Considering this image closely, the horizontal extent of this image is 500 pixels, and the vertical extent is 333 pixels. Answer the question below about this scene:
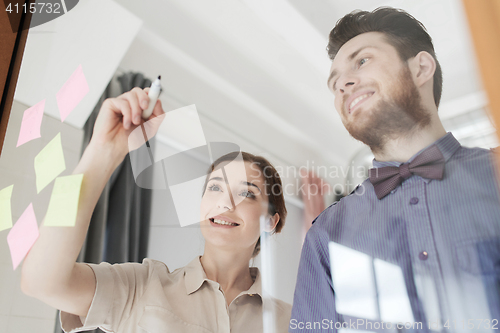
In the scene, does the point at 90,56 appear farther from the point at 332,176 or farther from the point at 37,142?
the point at 332,176

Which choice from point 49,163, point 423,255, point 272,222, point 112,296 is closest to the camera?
point 423,255

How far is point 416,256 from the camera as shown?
0.60 m

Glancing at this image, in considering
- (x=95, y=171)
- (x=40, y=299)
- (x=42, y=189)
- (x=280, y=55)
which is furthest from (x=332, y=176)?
(x=42, y=189)

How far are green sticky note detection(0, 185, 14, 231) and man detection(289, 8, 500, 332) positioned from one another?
3.11ft

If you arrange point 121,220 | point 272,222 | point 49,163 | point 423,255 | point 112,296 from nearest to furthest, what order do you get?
1. point 423,255
2. point 272,222
3. point 112,296
4. point 121,220
5. point 49,163

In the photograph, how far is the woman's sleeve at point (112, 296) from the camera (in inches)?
36.4

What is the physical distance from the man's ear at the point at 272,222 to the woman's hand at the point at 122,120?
45 centimetres

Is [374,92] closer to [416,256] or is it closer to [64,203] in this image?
[416,256]

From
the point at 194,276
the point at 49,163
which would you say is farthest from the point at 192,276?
the point at 49,163

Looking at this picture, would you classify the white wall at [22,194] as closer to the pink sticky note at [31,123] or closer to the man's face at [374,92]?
the pink sticky note at [31,123]

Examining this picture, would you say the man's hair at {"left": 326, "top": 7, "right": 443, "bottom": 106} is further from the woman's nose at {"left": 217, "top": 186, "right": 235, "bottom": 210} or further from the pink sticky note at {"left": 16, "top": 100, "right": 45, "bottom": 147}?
the pink sticky note at {"left": 16, "top": 100, "right": 45, "bottom": 147}

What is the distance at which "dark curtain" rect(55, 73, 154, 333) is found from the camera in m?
0.98

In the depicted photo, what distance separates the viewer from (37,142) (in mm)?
1258

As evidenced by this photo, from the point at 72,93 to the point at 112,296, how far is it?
0.68 m
